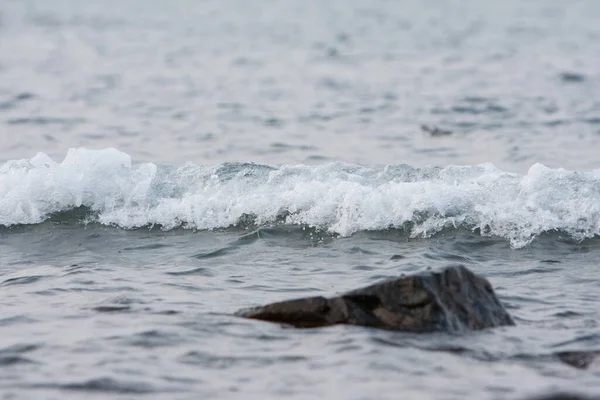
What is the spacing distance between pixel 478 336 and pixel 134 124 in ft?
36.1

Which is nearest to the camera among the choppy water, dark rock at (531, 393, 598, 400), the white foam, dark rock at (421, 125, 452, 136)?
dark rock at (531, 393, 598, 400)

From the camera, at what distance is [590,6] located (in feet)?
133

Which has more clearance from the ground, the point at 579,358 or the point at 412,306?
the point at 412,306

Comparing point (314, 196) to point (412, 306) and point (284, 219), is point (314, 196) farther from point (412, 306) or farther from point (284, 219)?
point (412, 306)

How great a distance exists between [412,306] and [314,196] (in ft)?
13.0

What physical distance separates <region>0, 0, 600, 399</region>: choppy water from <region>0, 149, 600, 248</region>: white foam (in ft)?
0.08

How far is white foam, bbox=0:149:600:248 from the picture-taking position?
8.97 metres

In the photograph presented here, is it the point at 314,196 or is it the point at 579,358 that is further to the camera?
the point at 314,196

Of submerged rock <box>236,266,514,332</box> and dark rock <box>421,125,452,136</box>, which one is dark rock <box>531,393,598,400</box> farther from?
dark rock <box>421,125,452,136</box>

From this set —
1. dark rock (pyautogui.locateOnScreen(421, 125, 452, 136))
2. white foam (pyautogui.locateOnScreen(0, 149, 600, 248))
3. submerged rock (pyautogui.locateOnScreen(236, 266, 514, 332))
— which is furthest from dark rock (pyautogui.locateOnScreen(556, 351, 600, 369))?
dark rock (pyautogui.locateOnScreen(421, 125, 452, 136))

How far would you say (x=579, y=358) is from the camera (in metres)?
5.32

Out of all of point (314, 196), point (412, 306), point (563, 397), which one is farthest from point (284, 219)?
point (563, 397)

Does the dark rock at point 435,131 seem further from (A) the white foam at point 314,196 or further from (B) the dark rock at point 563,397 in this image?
(B) the dark rock at point 563,397

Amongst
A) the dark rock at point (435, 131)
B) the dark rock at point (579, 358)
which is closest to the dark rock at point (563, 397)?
the dark rock at point (579, 358)
